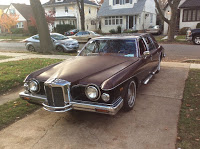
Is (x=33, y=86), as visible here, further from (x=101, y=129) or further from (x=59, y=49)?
(x=59, y=49)

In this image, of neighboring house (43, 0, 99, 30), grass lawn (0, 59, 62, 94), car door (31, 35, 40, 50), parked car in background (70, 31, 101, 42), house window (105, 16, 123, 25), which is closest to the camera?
grass lawn (0, 59, 62, 94)

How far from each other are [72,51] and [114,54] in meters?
9.35

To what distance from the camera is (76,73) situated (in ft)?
12.3

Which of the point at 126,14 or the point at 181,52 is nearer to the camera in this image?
the point at 181,52

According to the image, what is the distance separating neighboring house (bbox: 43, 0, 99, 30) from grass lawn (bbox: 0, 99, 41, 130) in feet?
111

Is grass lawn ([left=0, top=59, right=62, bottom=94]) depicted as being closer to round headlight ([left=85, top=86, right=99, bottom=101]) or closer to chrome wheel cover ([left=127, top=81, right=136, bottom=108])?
round headlight ([left=85, top=86, right=99, bottom=101])

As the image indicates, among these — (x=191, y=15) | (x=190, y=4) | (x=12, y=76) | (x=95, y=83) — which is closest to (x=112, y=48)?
(x=95, y=83)

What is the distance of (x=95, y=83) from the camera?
11.0 ft

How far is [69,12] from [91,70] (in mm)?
35939

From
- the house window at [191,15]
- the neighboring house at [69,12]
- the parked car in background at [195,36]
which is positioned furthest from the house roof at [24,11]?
the parked car in background at [195,36]

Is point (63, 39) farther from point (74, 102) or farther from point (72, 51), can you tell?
point (74, 102)

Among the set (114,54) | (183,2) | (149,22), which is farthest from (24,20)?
(114,54)

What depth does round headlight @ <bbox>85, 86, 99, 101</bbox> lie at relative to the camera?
10.9 feet

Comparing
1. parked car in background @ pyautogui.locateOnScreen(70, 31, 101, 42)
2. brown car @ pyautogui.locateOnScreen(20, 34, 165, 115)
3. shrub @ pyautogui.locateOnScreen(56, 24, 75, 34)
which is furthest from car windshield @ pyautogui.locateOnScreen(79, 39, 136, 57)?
shrub @ pyautogui.locateOnScreen(56, 24, 75, 34)
